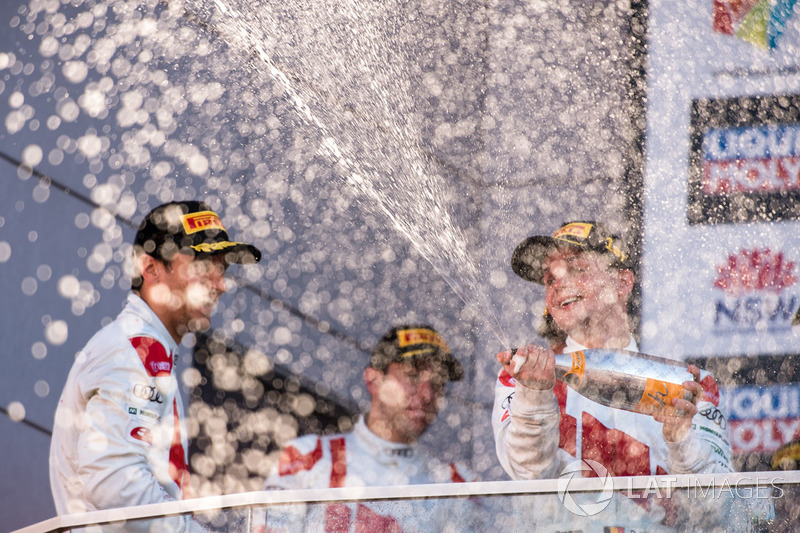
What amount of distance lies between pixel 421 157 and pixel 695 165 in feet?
3.02

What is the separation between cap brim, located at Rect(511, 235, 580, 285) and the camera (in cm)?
151

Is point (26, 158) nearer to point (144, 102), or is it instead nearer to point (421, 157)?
point (144, 102)

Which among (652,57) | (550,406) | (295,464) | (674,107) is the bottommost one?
(295,464)

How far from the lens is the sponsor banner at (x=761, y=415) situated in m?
2.01

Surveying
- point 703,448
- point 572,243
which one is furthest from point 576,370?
point 572,243

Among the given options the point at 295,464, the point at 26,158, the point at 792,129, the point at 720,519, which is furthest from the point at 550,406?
the point at 792,129

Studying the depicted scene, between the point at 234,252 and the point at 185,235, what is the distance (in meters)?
0.10

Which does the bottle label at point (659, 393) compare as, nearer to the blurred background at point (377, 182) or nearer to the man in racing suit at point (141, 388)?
the man in racing suit at point (141, 388)

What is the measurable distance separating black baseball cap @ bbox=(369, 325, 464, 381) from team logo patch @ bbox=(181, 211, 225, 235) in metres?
0.41

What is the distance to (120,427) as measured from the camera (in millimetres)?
1114

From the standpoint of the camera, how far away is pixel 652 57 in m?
2.43

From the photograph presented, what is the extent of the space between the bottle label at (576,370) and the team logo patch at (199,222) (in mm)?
708

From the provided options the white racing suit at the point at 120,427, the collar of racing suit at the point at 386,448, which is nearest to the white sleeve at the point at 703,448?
the collar of racing suit at the point at 386,448
